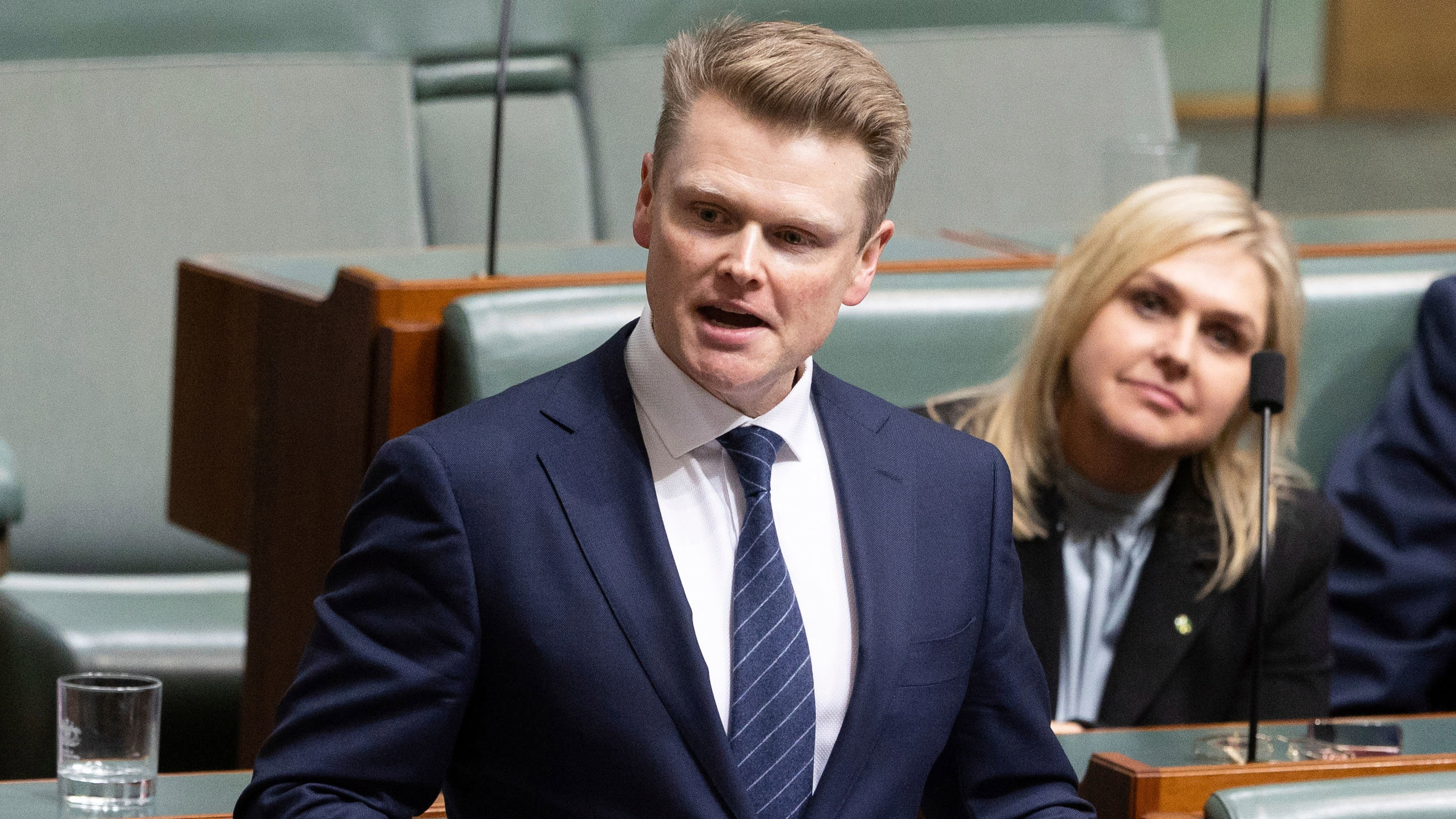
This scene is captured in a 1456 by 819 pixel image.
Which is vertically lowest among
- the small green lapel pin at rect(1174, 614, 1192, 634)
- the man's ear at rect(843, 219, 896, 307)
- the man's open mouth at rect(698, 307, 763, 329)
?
the small green lapel pin at rect(1174, 614, 1192, 634)

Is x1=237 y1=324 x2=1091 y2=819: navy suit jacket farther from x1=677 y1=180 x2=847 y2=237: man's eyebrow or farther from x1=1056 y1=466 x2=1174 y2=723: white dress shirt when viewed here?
x1=1056 y1=466 x2=1174 y2=723: white dress shirt

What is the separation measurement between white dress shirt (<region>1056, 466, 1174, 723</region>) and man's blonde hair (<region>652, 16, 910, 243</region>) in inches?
29.9

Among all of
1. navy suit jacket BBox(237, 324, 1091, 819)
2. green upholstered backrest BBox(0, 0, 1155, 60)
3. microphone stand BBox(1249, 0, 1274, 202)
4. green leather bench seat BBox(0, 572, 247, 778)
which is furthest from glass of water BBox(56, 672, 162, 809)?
green upholstered backrest BBox(0, 0, 1155, 60)

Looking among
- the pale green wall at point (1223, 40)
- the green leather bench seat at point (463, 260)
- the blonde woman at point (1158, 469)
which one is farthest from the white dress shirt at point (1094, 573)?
the pale green wall at point (1223, 40)

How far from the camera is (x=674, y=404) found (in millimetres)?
982

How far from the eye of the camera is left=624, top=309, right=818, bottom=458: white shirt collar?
0.98m

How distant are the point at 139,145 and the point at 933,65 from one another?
1.22 meters

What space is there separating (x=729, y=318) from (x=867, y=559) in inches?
5.8

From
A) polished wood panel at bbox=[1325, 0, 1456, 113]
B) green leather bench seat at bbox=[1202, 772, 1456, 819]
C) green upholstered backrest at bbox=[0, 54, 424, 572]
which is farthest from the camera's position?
polished wood panel at bbox=[1325, 0, 1456, 113]

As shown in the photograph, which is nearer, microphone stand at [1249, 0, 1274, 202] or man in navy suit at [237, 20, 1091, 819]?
man in navy suit at [237, 20, 1091, 819]

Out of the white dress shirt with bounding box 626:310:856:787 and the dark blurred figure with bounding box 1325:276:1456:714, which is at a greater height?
the white dress shirt with bounding box 626:310:856:787

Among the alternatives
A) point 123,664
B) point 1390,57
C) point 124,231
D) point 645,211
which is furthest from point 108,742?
point 1390,57

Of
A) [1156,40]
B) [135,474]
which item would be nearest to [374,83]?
[135,474]

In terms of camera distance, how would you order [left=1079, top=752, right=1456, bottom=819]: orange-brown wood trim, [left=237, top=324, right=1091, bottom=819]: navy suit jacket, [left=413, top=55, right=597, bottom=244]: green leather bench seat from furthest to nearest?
[left=413, top=55, right=597, bottom=244]: green leather bench seat < [left=1079, top=752, right=1456, bottom=819]: orange-brown wood trim < [left=237, top=324, right=1091, bottom=819]: navy suit jacket
